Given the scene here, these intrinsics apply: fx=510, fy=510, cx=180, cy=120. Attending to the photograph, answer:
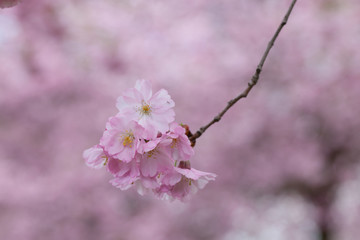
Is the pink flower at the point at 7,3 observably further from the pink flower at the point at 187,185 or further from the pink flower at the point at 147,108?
the pink flower at the point at 187,185

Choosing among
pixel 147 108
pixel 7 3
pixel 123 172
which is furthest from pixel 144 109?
pixel 7 3

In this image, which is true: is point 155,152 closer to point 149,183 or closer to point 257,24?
point 149,183

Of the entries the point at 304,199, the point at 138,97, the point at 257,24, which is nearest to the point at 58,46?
the point at 257,24

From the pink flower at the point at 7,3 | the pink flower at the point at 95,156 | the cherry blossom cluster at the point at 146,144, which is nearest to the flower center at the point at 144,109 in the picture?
the cherry blossom cluster at the point at 146,144

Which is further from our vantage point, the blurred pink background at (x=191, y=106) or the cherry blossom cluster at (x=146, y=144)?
the blurred pink background at (x=191, y=106)

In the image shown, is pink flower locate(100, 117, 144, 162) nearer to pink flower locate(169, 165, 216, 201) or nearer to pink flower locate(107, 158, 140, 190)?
pink flower locate(107, 158, 140, 190)

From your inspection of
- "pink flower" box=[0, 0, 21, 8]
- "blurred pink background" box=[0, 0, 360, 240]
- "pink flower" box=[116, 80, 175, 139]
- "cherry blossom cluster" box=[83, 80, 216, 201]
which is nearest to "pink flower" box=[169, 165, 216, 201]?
"cherry blossom cluster" box=[83, 80, 216, 201]
